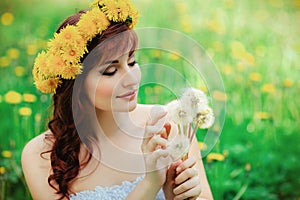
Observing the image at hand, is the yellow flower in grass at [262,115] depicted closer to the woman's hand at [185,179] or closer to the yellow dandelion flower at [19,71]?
the yellow dandelion flower at [19,71]

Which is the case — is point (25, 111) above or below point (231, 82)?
below

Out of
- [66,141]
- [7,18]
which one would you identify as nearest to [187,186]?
[66,141]

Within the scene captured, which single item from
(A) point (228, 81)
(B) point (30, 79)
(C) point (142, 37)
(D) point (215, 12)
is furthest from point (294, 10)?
(C) point (142, 37)

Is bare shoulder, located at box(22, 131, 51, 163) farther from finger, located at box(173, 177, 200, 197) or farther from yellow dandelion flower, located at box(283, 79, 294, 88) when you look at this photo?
yellow dandelion flower, located at box(283, 79, 294, 88)

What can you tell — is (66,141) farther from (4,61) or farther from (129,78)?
(4,61)

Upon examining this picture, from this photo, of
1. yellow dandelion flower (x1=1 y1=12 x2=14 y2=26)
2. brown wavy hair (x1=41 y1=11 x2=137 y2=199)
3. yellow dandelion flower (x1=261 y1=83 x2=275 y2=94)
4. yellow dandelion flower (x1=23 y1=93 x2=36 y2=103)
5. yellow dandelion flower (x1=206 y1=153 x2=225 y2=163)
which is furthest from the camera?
yellow dandelion flower (x1=1 y1=12 x2=14 y2=26)

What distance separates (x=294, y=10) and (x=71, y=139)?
6.33 ft

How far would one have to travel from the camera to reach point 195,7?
11.3ft

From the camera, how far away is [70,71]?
169cm

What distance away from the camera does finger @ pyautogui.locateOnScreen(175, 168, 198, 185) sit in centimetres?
162

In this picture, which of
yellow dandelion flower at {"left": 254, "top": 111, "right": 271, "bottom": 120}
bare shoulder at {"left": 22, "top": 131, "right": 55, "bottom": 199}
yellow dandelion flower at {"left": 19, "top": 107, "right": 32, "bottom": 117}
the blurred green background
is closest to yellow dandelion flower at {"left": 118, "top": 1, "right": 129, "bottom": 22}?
bare shoulder at {"left": 22, "top": 131, "right": 55, "bottom": 199}

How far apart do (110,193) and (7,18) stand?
183cm

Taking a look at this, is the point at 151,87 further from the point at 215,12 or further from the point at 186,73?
the point at 215,12

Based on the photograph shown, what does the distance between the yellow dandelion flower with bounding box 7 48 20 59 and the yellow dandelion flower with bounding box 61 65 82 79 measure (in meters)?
1.52
